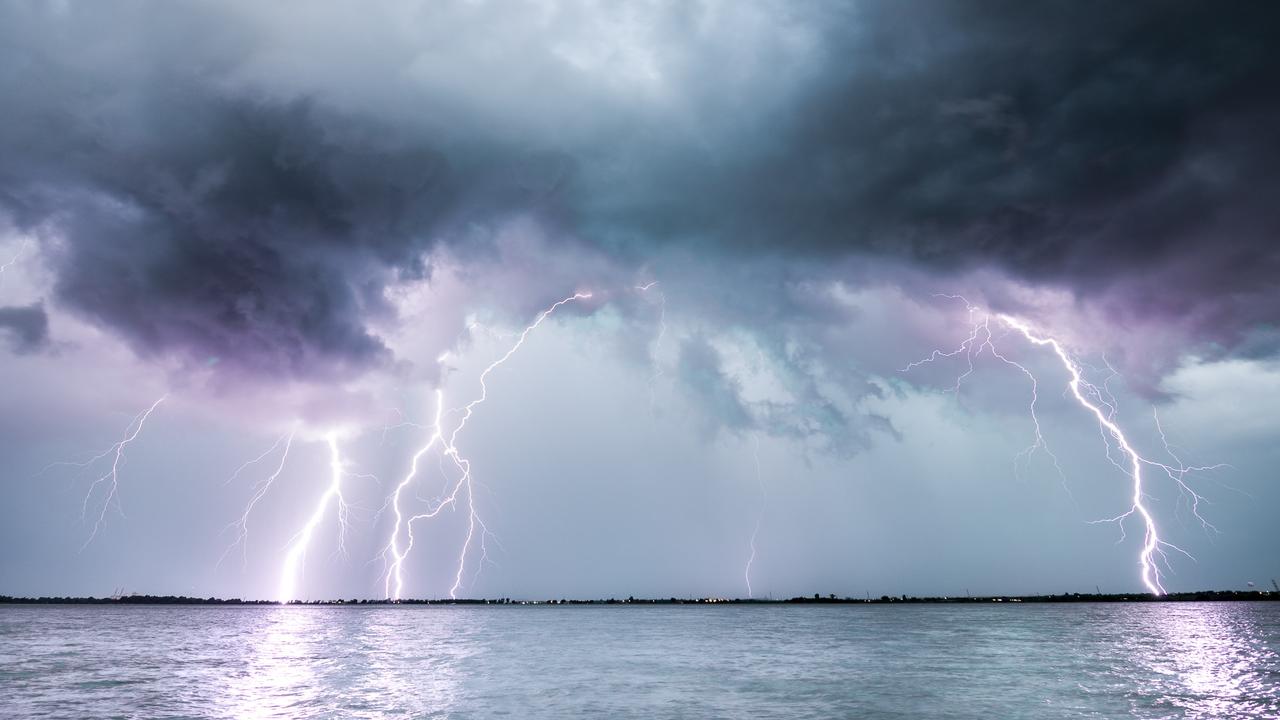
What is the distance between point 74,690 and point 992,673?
3926 cm

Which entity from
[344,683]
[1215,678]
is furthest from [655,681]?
[1215,678]

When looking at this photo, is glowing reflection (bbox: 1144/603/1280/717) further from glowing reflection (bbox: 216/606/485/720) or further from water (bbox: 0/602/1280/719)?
glowing reflection (bbox: 216/606/485/720)

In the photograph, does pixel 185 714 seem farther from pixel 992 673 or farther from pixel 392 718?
pixel 992 673

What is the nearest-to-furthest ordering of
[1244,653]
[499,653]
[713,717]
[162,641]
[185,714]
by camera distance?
[713,717] → [185,714] → [1244,653] → [499,653] → [162,641]

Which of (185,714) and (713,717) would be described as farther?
(185,714)

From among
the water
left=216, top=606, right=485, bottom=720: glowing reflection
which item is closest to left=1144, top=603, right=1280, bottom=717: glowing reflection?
the water

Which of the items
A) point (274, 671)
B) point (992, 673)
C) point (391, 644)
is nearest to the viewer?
point (992, 673)

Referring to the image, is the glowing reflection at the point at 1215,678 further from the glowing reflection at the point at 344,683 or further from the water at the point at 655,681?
the glowing reflection at the point at 344,683

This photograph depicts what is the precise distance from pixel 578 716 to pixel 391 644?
42352mm

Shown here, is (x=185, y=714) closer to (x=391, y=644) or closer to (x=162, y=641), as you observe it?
(x=391, y=644)

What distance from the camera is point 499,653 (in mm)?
46719

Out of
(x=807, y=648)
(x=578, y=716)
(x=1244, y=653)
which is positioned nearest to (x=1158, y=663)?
(x=1244, y=653)

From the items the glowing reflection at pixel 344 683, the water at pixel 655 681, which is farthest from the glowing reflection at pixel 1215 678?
the glowing reflection at pixel 344 683

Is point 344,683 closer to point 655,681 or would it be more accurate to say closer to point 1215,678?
point 655,681
